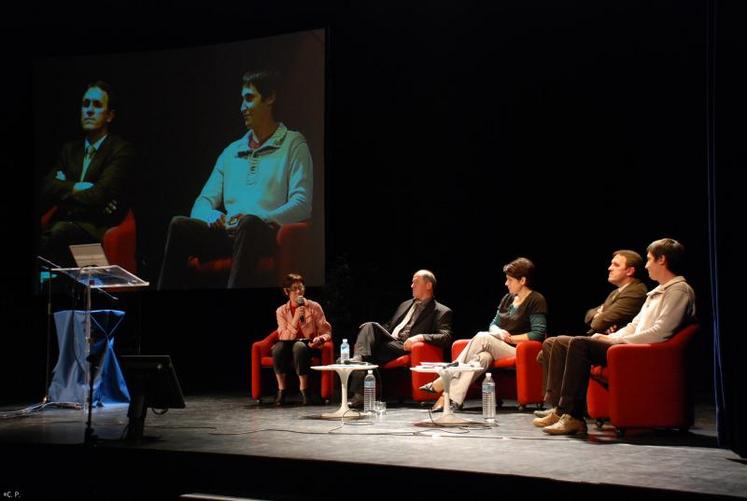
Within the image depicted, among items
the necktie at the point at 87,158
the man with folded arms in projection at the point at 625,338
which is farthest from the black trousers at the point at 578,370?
the necktie at the point at 87,158

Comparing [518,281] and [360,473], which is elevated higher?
[518,281]

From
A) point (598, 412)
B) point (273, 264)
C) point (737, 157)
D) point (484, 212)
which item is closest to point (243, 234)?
point (273, 264)

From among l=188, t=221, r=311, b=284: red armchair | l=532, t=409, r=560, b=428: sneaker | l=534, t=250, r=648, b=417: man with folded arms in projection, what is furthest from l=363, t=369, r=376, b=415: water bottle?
l=188, t=221, r=311, b=284: red armchair

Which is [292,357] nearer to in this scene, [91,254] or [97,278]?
[97,278]

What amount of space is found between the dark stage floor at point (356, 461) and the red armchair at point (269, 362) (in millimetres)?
956

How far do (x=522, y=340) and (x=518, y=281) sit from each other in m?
0.46

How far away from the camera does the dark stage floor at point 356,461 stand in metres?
2.88

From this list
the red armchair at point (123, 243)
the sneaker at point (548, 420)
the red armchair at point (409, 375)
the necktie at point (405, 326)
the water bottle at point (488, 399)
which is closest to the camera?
the sneaker at point (548, 420)

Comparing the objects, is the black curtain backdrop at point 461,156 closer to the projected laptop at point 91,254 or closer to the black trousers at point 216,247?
the black trousers at point 216,247

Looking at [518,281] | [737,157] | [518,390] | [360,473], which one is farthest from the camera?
[518,281]

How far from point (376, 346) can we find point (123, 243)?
3.05 meters

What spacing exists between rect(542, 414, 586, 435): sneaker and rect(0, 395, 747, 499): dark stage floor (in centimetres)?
6

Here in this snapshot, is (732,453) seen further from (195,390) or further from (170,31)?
(170,31)

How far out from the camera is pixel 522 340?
5.27 metres
